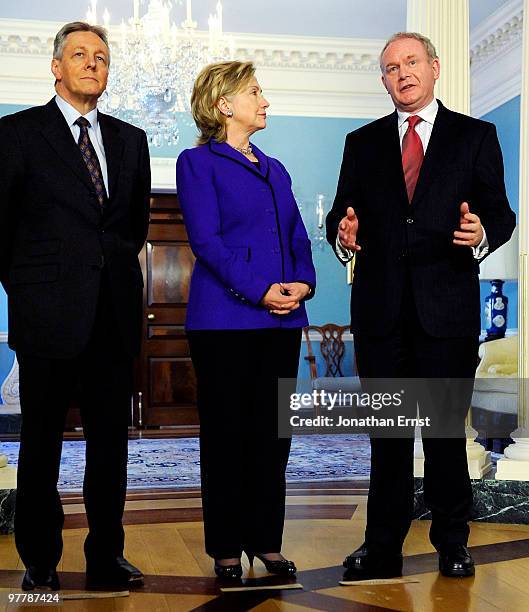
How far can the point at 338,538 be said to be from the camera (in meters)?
3.51

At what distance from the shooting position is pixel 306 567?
120 inches

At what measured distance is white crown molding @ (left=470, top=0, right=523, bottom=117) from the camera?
8055 mm

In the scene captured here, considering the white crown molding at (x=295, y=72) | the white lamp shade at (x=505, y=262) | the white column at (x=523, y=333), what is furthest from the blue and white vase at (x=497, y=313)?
the white column at (x=523, y=333)

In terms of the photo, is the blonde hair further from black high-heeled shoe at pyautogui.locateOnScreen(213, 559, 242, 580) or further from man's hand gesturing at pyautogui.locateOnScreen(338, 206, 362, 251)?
black high-heeled shoe at pyautogui.locateOnScreen(213, 559, 242, 580)

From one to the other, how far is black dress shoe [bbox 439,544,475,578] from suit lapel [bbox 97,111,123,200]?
58.7 inches

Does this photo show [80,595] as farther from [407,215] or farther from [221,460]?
[407,215]

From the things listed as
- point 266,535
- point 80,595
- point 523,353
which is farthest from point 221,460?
point 523,353

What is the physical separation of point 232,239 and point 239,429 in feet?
1.90

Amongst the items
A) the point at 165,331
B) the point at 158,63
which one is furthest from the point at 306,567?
the point at 165,331

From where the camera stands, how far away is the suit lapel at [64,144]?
2.70m

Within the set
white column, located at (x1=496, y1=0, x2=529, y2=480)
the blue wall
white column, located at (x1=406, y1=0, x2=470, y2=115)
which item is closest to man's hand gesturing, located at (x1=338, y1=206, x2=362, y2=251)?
white column, located at (x1=496, y1=0, x2=529, y2=480)

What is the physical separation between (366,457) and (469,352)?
3736 millimetres

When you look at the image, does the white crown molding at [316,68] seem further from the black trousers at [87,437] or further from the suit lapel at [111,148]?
the black trousers at [87,437]

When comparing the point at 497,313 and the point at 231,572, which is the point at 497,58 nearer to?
the point at 497,313
